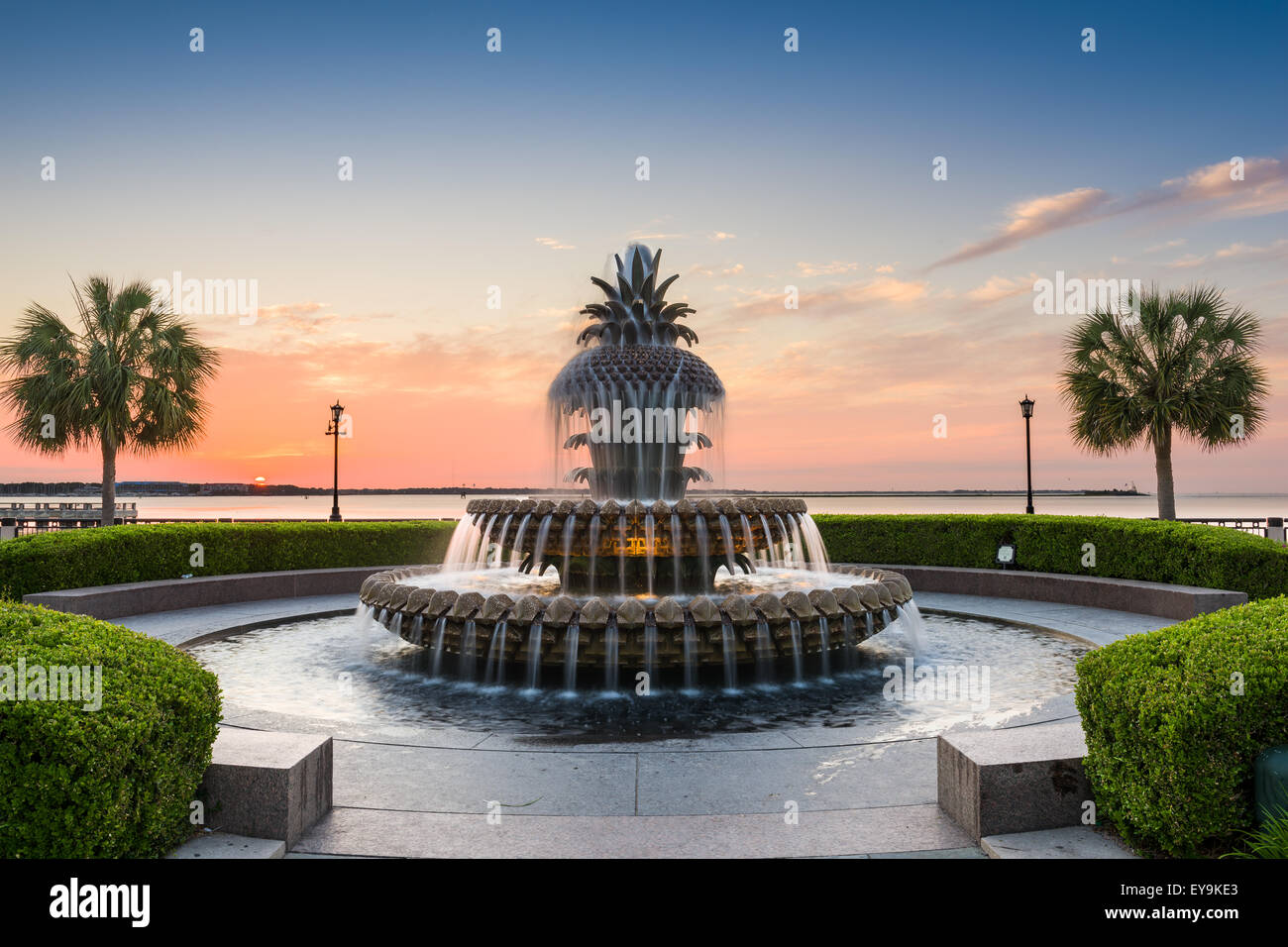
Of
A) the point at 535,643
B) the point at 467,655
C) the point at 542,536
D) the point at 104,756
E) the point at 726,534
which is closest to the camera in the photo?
the point at 104,756

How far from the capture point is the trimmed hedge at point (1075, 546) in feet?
41.1

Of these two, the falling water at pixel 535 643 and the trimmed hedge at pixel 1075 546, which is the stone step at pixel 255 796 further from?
the trimmed hedge at pixel 1075 546

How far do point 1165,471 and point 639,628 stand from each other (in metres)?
21.9

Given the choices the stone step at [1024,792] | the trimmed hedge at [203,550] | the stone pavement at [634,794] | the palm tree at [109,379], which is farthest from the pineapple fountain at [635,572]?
the palm tree at [109,379]

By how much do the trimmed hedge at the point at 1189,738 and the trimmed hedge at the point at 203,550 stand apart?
14.6 meters

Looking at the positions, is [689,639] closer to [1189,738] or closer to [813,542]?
[813,542]

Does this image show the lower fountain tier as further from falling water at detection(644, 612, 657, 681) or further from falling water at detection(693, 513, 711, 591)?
falling water at detection(693, 513, 711, 591)

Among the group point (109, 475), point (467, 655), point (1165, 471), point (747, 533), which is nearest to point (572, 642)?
point (467, 655)

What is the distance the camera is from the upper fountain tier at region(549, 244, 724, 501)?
10.9 meters

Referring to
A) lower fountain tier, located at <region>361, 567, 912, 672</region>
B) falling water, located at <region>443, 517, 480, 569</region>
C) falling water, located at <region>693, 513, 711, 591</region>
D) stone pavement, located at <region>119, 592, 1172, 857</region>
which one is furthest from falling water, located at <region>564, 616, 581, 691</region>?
falling water, located at <region>443, 517, 480, 569</region>

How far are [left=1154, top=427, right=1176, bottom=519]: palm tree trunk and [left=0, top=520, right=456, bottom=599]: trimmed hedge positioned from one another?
20.8 metres

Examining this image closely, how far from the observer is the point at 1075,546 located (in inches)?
606
